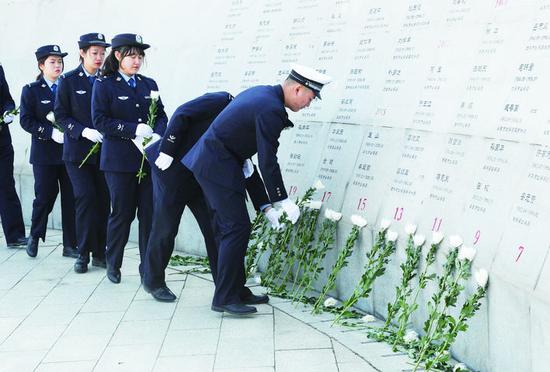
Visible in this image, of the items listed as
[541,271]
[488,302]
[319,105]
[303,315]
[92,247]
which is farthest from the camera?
[92,247]

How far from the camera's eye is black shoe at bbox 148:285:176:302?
6652 millimetres

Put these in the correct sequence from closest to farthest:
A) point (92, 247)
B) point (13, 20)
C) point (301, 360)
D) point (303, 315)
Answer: point (301, 360) < point (303, 315) < point (92, 247) < point (13, 20)

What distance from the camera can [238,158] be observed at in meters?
6.11

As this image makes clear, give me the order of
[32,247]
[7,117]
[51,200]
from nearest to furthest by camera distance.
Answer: [32,247] < [51,200] < [7,117]

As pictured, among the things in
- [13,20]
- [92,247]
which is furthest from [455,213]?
[13,20]

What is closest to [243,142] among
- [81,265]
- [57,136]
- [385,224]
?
[385,224]

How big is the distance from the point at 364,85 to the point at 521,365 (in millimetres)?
2703

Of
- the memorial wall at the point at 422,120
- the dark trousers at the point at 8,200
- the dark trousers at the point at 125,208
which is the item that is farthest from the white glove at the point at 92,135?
the dark trousers at the point at 8,200

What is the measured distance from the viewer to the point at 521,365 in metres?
4.55

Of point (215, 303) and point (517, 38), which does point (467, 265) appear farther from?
point (215, 303)

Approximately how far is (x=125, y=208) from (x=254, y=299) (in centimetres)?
142

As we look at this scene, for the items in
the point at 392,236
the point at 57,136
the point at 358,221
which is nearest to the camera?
the point at 392,236

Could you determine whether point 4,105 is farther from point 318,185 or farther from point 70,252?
point 318,185

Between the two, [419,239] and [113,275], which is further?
[113,275]
